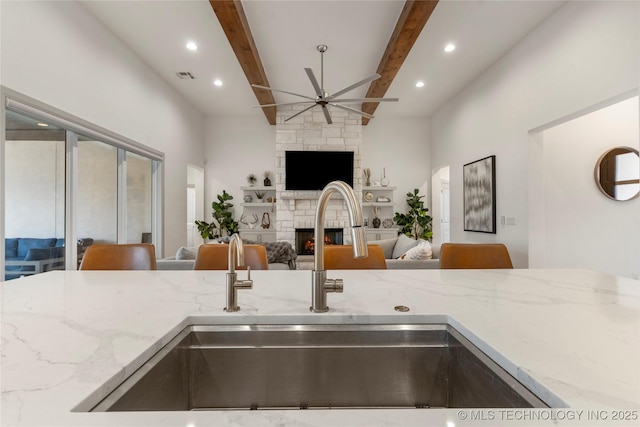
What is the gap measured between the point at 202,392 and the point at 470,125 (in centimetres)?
501

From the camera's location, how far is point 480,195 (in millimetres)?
4363

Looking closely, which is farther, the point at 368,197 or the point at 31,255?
the point at 368,197

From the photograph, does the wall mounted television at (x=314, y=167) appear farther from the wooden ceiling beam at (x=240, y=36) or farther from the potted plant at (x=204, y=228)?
the potted plant at (x=204, y=228)

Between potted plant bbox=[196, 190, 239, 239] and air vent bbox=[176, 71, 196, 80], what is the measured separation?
2.16 m

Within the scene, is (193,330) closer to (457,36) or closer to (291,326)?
(291,326)

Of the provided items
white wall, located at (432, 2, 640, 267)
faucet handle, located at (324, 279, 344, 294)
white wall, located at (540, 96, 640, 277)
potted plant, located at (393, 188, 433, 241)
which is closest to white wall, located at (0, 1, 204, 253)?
faucet handle, located at (324, 279, 344, 294)

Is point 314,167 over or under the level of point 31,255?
over

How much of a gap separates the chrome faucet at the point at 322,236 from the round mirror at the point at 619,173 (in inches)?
150

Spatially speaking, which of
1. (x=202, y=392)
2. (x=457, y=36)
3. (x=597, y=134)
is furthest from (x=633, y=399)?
(x=597, y=134)

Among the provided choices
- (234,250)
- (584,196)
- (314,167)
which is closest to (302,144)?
(314,167)

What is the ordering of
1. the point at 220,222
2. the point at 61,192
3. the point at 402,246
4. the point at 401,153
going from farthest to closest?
the point at 401,153 < the point at 220,222 < the point at 402,246 < the point at 61,192

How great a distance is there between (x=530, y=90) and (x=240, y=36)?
3.06 m

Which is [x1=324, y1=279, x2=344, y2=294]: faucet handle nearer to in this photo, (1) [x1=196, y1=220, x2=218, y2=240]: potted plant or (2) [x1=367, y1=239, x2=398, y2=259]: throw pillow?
(2) [x1=367, y1=239, x2=398, y2=259]: throw pillow

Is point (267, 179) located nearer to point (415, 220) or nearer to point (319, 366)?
point (415, 220)
